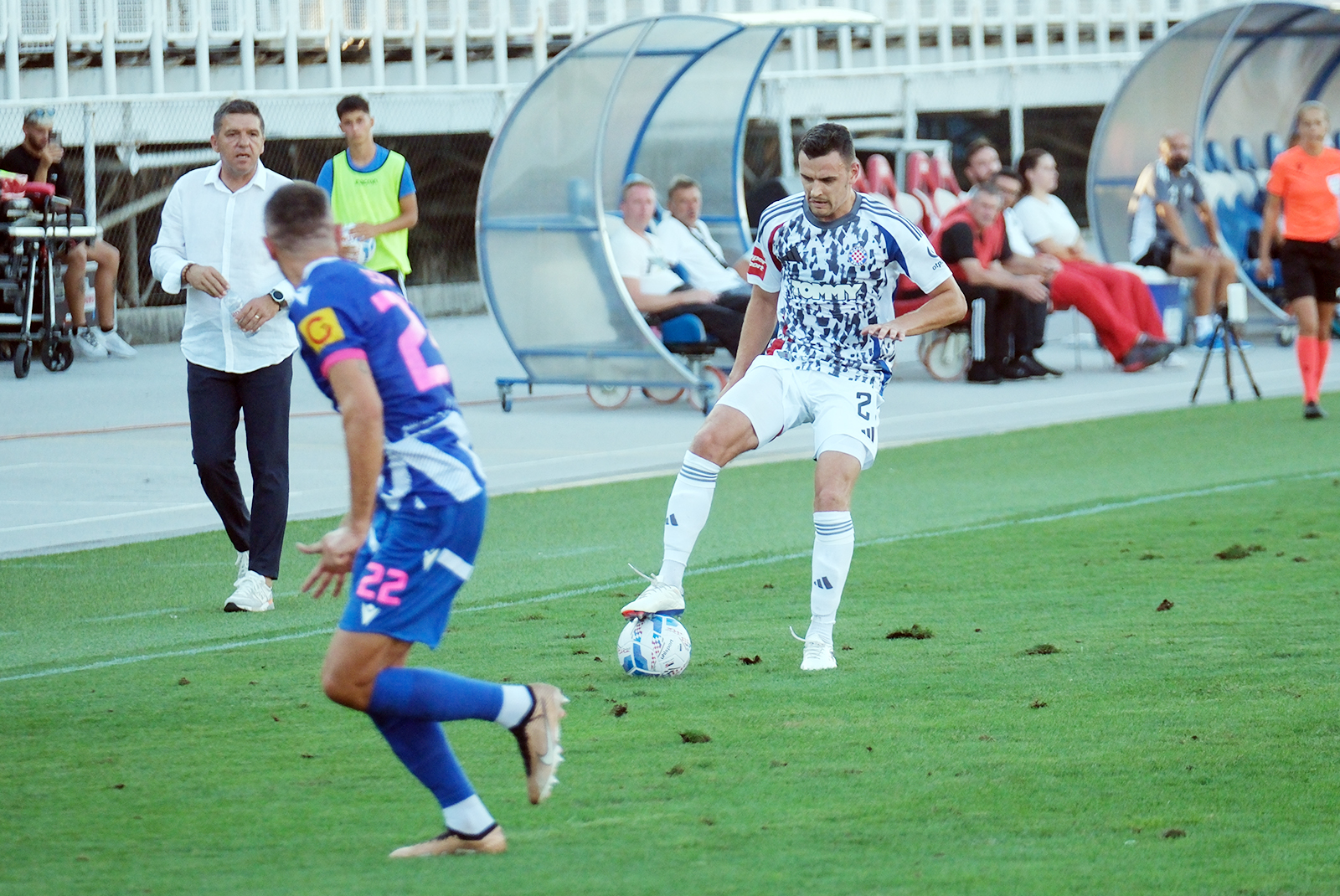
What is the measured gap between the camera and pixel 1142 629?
7.48m

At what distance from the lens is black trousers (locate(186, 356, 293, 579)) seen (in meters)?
8.22

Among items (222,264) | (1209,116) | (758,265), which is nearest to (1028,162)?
(1209,116)

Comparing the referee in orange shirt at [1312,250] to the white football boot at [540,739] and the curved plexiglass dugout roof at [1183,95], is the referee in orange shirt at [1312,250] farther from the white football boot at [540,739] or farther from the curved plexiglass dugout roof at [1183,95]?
the white football boot at [540,739]

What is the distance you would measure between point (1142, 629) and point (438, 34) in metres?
18.6

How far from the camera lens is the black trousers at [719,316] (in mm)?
15781

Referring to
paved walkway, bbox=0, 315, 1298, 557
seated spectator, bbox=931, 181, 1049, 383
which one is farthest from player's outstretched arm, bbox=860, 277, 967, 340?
seated spectator, bbox=931, 181, 1049, 383

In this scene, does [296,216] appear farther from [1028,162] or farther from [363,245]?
[1028,162]

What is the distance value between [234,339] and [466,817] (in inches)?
159

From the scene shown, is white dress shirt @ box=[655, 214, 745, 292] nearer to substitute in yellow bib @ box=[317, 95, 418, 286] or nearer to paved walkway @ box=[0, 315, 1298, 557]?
paved walkway @ box=[0, 315, 1298, 557]

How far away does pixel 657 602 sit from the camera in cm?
680

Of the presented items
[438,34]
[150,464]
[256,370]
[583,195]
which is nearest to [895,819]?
[256,370]

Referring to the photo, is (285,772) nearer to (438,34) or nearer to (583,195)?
(583,195)

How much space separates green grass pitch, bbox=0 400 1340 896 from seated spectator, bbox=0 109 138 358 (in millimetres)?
8723

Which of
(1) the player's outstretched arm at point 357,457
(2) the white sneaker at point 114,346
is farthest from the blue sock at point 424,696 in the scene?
(2) the white sneaker at point 114,346
